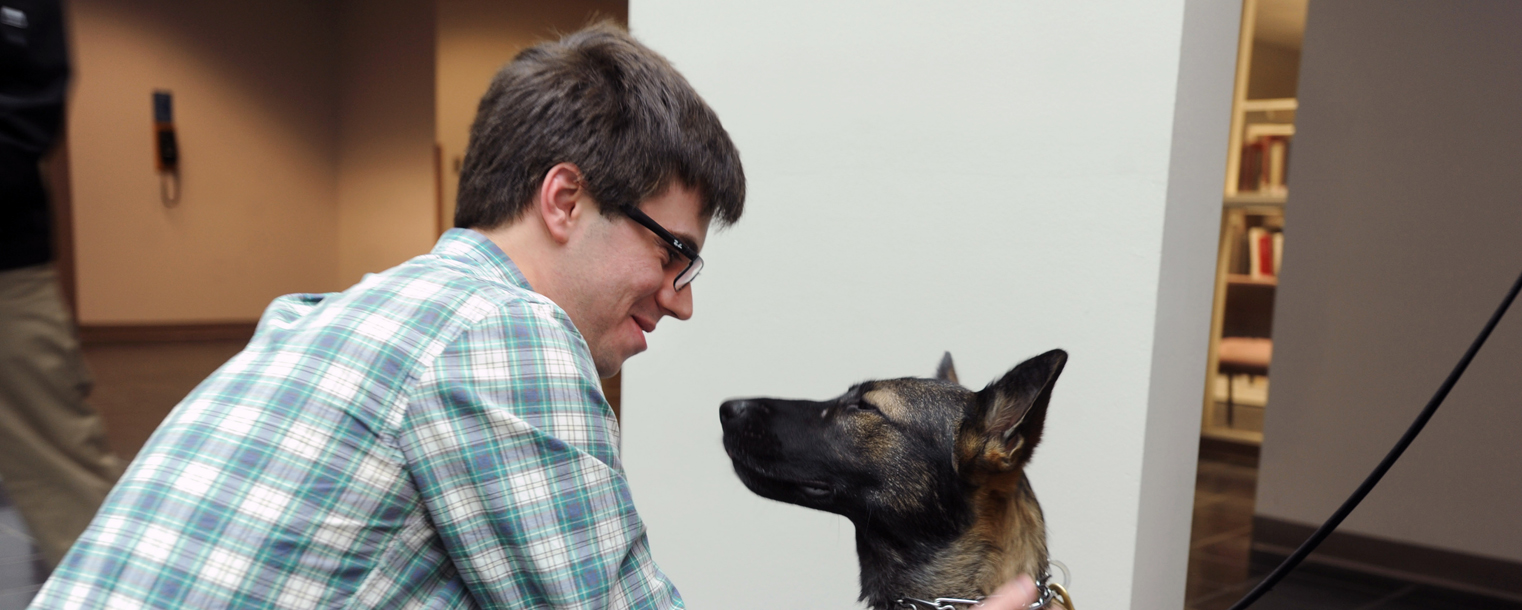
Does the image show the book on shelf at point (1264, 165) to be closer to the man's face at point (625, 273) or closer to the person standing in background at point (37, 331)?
the man's face at point (625, 273)

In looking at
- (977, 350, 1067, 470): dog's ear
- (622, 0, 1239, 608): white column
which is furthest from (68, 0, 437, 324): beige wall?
(977, 350, 1067, 470): dog's ear

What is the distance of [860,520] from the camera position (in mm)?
1860

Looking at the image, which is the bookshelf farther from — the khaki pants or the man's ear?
the man's ear

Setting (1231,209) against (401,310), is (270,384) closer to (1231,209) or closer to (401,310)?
(401,310)

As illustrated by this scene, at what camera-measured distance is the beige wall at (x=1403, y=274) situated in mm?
4258

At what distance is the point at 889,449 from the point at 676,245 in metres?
0.78

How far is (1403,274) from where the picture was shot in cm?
450

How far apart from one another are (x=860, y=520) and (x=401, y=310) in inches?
45.6

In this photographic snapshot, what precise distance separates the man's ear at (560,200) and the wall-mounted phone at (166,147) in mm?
10358

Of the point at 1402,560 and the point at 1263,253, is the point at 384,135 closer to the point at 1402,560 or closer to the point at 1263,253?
the point at 1263,253

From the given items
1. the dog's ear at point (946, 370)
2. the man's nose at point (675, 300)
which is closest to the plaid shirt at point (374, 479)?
the man's nose at point (675, 300)

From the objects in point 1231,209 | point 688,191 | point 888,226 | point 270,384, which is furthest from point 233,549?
point 1231,209

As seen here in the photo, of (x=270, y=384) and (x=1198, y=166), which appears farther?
(x=1198, y=166)

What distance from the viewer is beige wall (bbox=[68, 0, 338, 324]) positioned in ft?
31.1
